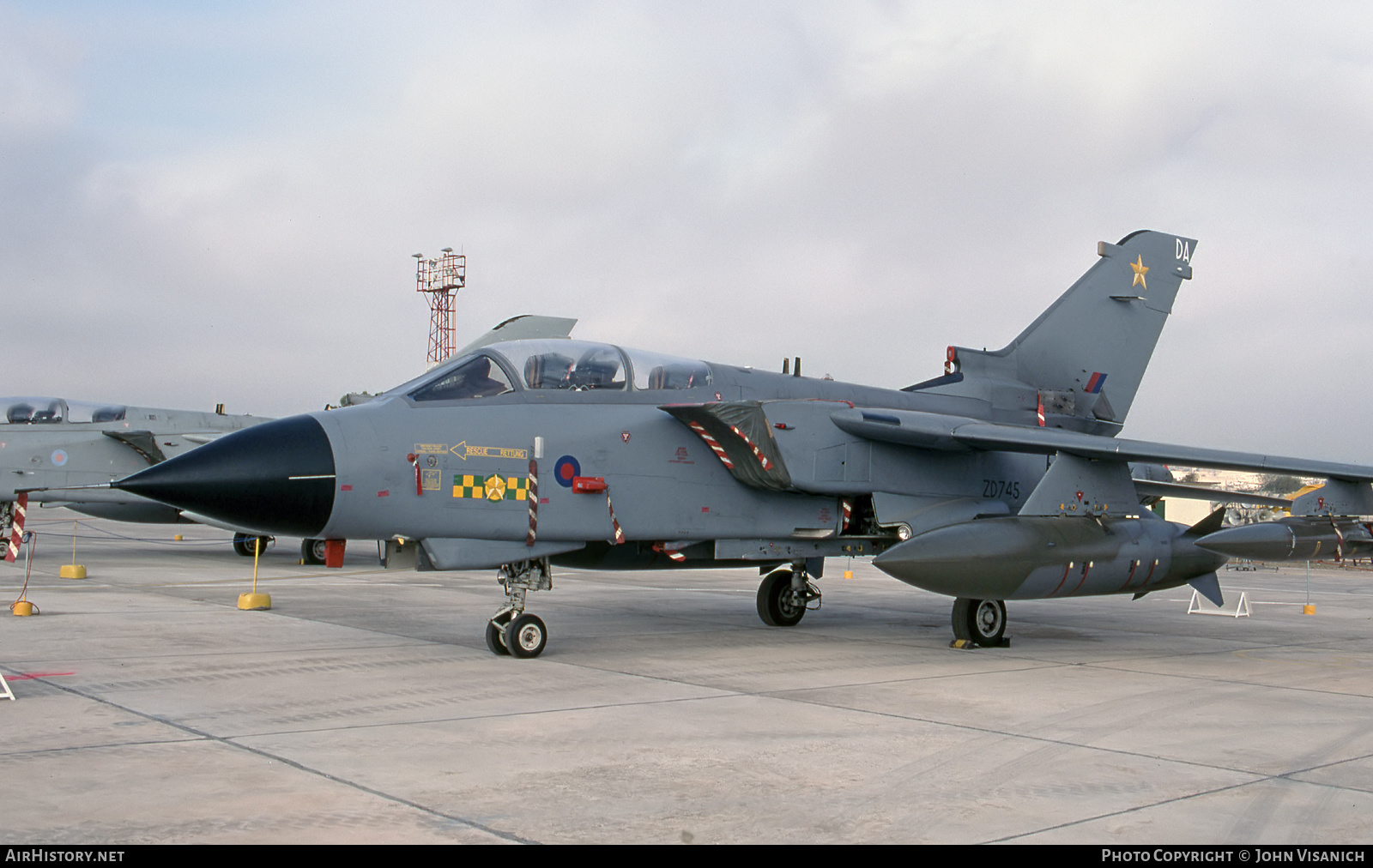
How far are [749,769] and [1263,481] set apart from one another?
483 inches

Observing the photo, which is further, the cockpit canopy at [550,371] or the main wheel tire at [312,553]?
the main wheel tire at [312,553]

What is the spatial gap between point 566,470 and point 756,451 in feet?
5.52

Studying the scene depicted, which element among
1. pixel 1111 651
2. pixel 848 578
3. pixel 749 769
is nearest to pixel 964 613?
pixel 1111 651

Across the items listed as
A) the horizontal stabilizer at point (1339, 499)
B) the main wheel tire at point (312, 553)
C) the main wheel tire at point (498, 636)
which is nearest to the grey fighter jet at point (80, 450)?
the main wheel tire at point (312, 553)

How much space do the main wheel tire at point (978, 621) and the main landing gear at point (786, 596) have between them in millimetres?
1822

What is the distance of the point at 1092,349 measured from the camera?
13.0 metres

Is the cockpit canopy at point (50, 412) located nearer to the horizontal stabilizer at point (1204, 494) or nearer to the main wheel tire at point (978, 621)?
the main wheel tire at point (978, 621)

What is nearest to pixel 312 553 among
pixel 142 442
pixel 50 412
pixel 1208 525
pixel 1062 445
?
pixel 142 442

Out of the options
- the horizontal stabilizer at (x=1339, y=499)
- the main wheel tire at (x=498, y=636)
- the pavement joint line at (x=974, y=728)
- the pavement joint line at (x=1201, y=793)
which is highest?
the horizontal stabilizer at (x=1339, y=499)

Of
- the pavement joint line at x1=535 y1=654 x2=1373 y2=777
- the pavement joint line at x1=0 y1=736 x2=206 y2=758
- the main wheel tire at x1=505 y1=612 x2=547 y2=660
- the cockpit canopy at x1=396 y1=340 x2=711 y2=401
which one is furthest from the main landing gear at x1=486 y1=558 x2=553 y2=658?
the pavement joint line at x1=0 y1=736 x2=206 y2=758

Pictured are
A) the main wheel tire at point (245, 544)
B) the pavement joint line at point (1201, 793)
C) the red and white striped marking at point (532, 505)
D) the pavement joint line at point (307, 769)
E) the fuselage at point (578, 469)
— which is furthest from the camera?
the main wheel tire at point (245, 544)

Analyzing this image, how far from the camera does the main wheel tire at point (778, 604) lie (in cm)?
1177
